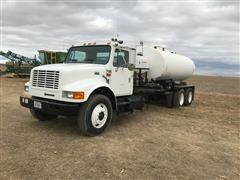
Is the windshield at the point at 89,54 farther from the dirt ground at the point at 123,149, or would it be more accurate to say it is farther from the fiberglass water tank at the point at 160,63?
the fiberglass water tank at the point at 160,63

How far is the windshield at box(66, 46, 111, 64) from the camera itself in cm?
812

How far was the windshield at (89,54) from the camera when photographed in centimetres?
812

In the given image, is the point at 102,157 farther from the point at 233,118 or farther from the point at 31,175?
the point at 233,118

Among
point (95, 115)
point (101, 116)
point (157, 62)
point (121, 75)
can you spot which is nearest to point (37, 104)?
point (95, 115)

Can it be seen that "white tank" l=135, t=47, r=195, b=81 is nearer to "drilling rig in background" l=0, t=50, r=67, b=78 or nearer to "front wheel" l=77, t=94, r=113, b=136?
"front wheel" l=77, t=94, r=113, b=136

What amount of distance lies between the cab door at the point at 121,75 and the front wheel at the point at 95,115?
86cm

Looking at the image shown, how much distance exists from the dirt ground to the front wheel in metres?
0.24

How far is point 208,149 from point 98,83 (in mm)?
3201

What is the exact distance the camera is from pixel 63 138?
22.7ft

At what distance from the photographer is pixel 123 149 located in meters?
6.26

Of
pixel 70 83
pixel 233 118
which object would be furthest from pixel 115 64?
pixel 233 118

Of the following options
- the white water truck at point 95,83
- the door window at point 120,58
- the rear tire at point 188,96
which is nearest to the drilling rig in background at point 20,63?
the rear tire at point 188,96

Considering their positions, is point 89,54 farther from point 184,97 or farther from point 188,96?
point 188,96

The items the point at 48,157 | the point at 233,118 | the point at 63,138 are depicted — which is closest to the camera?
the point at 48,157
